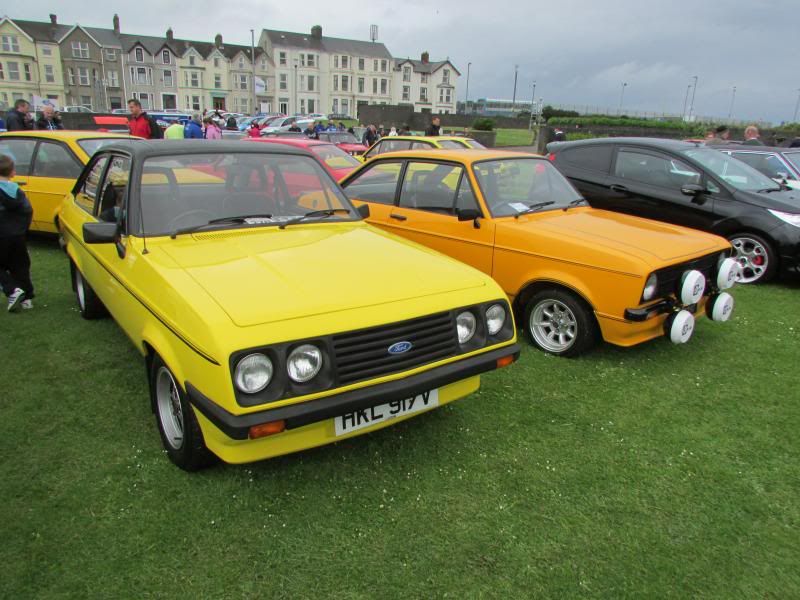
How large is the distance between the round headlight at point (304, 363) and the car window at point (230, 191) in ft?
4.53

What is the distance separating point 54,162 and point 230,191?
5.25 metres

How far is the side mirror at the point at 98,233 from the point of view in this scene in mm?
3436

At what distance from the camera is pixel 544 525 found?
2.84 m

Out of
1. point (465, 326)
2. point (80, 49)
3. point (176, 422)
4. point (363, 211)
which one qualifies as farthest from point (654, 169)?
point (80, 49)

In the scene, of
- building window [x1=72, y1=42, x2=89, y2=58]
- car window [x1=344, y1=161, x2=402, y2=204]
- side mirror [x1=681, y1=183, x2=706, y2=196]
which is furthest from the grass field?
building window [x1=72, y1=42, x2=89, y2=58]

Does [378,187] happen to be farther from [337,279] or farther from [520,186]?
[337,279]

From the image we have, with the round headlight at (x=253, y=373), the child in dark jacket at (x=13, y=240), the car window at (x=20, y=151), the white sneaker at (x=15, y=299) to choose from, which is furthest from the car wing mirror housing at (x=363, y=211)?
the car window at (x=20, y=151)

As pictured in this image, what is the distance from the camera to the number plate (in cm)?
281

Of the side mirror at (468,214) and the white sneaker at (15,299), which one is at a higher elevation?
the side mirror at (468,214)

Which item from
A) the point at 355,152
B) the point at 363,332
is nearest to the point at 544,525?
the point at 363,332

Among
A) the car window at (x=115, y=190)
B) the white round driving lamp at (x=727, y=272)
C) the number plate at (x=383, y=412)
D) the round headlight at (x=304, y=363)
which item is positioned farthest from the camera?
the white round driving lamp at (x=727, y=272)

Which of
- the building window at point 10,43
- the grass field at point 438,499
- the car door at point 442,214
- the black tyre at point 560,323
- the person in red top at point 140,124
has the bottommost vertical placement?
the grass field at point 438,499

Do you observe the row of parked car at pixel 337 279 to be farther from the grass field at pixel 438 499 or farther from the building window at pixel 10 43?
the building window at pixel 10 43

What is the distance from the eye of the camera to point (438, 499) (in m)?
3.01
